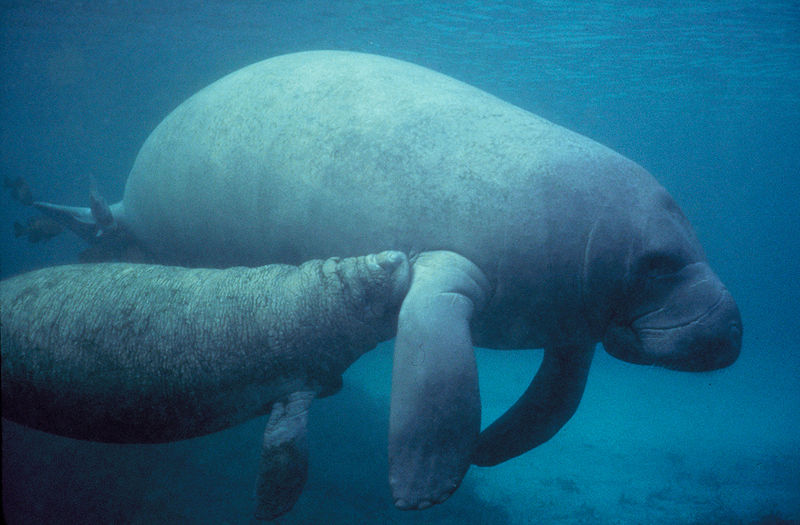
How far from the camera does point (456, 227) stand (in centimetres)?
319

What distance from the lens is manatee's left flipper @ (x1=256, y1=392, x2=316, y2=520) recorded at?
2.98 m

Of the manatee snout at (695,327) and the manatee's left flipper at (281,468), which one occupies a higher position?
the manatee snout at (695,327)

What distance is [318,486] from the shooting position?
625 centimetres

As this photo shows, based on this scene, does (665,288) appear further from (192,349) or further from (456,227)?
(192,349)

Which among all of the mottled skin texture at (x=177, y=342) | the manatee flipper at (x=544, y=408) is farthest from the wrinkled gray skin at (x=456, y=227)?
the mottled skin texture at (x=177, y=342)

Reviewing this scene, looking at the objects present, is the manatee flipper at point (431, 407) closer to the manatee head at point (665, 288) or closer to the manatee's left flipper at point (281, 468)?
the manatee's left flipper at point (281, 468)

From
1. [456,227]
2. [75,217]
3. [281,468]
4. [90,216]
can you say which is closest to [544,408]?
[456,227]

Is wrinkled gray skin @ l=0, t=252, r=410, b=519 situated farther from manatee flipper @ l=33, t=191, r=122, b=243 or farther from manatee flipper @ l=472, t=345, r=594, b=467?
manatee flipper @ l=33, t=191, r=122, b=243

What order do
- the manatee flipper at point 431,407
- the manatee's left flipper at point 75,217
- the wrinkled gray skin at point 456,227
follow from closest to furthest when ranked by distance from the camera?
the manatee flipper at point 431,407 → the wrinkled gray skin at point 456,227 → the manatee's left flipper at point 75,217

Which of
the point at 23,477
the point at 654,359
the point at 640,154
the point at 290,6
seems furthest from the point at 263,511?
the point at 640,154

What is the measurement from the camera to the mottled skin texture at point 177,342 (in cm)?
304

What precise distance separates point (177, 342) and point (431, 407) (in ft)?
5.81

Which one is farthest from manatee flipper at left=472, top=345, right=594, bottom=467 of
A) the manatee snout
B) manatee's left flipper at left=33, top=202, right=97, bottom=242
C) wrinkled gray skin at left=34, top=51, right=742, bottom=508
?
manatee's left flipper at left=33, top=202, right=97, bottom=242

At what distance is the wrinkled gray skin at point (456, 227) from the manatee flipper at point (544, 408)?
113mm
